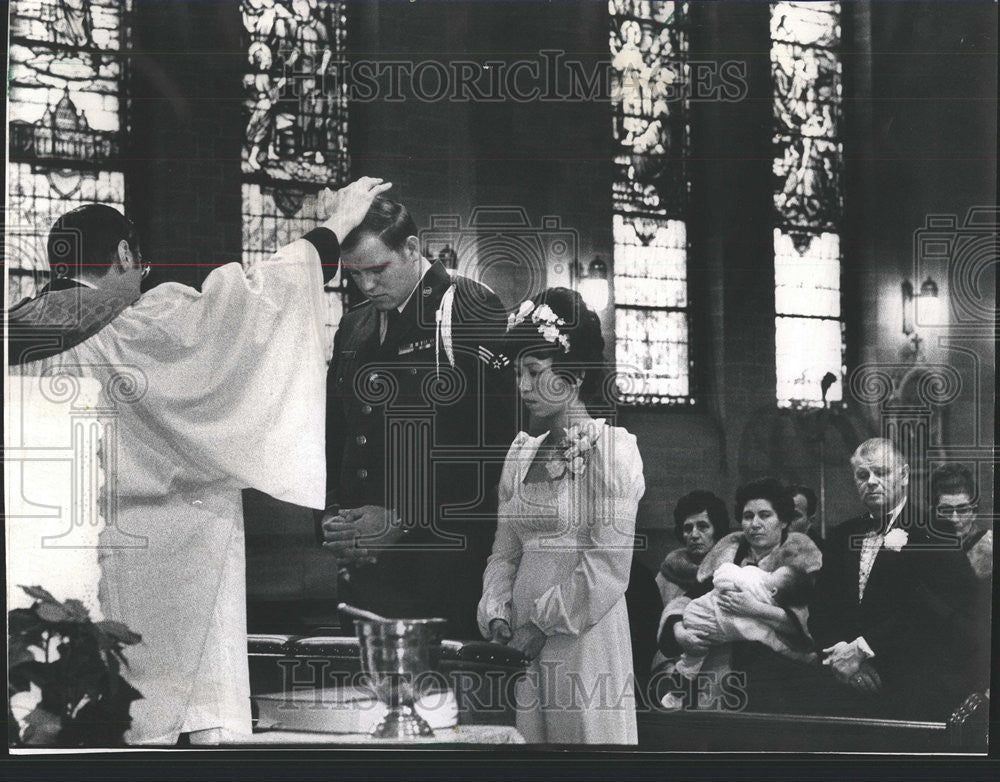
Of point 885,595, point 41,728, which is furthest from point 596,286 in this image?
point 41,728

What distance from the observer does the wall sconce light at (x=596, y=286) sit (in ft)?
17.6

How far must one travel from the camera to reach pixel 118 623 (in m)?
5.28

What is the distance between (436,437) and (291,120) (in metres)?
1.34

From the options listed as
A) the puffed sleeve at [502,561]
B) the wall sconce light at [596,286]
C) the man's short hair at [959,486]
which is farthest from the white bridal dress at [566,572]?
the man's short hair at [959,486]

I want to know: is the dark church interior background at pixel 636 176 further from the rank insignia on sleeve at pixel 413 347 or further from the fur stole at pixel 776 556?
the rank insignia on sleeve at pixel 413 347

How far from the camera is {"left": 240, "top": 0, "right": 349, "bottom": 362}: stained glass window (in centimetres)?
533

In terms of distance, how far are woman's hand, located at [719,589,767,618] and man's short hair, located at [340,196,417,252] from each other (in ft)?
6.01

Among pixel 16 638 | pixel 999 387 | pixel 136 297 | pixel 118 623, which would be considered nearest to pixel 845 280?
pixel 999 387

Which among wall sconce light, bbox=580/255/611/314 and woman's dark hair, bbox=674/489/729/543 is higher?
wall sconce light, bbox=580/255/611/314

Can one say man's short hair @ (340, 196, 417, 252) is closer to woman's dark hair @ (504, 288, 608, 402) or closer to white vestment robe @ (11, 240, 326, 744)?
white vestment robe @ (11, 240, 326, 744)

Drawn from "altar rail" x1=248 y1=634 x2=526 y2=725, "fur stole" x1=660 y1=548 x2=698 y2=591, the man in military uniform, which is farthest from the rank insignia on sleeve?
"fur stole" x1=660 y1=548 x2=698 y2=591

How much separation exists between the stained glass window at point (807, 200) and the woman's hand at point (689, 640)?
1029 mm

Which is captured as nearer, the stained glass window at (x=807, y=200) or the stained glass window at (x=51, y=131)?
the stained glass window at (x=51, y=131)

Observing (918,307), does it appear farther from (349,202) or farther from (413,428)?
(349,202)
